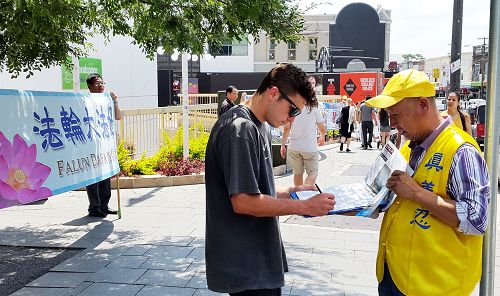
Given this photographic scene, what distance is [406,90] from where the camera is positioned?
8.26ft

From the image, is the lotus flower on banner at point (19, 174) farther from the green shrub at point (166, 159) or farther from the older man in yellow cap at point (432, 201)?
the green shrub at point (166, 159)

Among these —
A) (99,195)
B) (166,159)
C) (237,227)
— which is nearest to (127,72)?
(166,159)

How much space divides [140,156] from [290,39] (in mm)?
6725

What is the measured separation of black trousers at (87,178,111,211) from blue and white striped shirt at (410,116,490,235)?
5910 millimetres

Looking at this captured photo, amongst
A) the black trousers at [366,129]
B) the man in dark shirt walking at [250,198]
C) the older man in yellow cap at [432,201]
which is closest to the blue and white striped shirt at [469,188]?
the older man in yellow cap at [432,201]

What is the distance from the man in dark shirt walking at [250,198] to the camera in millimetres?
2422

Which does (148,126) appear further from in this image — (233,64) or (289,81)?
(233,64)

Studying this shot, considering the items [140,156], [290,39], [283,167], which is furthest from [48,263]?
[283,167]

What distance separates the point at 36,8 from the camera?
4250 millimetres

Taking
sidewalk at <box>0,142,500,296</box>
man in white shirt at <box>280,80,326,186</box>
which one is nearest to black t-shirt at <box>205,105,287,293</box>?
sidewalk at <box>0,142,500,296</box>

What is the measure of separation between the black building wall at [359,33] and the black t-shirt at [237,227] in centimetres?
4737

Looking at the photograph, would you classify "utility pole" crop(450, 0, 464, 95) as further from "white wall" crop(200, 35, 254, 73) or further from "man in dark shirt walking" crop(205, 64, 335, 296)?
"white wall" crop(200, 35, 254, 73)

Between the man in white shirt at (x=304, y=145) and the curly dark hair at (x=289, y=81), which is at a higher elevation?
the curly dark hair at (x=289, y=81)

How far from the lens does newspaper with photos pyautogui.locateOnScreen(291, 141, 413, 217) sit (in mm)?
2598
